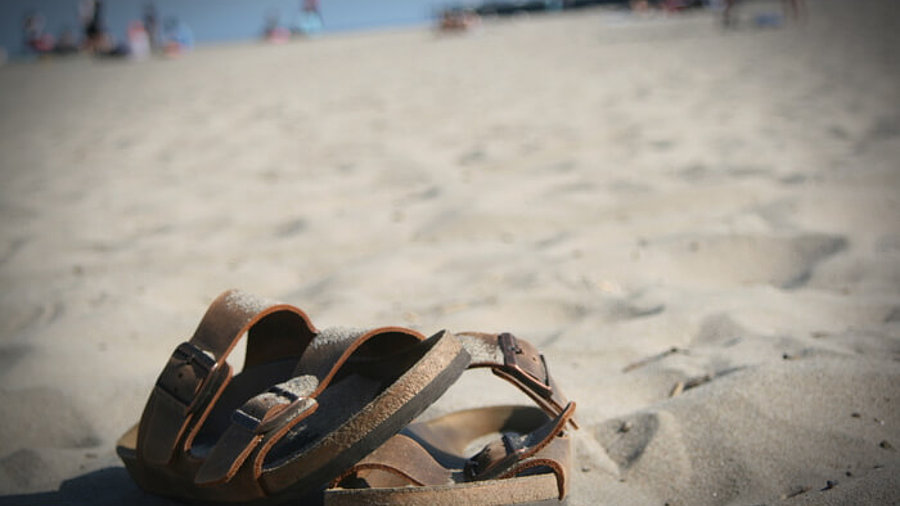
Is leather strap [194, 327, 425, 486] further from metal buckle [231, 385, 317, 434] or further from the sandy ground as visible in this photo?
the sandy ground

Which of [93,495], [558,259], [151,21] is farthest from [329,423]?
[151,21]

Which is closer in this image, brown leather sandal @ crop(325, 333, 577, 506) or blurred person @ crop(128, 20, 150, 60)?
brown leather sandal @ crop(325, 333, 577, 506)

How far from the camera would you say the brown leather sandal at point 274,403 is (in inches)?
48.0

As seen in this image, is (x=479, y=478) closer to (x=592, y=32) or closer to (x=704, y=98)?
(x=704, y=98)

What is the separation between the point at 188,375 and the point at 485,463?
66 centimetres

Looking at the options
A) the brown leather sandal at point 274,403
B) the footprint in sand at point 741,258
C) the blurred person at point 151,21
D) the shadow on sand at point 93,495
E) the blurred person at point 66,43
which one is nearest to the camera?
the brown leather sandal at point 274,403

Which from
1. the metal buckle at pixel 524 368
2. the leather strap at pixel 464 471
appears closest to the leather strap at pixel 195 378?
the leather strap at pixel 464 471

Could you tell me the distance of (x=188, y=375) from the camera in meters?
1.40

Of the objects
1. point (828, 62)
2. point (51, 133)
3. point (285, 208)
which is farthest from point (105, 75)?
point (828, 62)

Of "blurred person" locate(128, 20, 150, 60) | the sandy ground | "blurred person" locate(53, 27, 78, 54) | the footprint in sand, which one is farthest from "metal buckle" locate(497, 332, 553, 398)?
"blurred person" locate(53, 27, 78, 54)

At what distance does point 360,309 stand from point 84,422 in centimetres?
98

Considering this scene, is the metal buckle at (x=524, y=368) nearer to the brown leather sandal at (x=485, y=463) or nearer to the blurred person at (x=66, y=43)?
the brown leather sandal at (x=485, y=463)

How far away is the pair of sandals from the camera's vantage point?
123cm

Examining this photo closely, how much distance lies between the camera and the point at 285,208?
13.1ft
